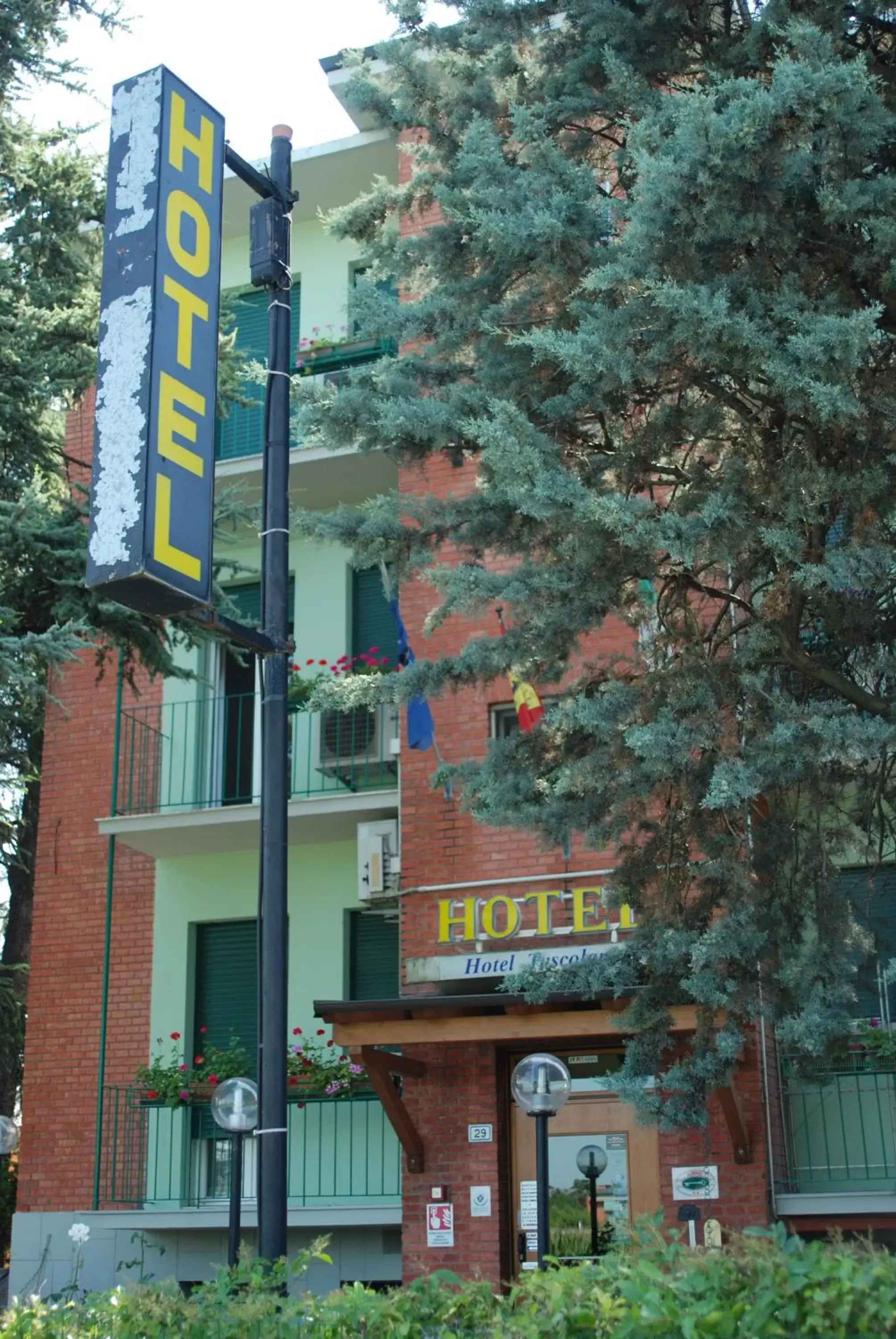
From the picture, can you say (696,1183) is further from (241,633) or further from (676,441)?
(241,633)

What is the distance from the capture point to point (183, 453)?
27.3ft

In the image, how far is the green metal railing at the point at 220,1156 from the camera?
14.5 m

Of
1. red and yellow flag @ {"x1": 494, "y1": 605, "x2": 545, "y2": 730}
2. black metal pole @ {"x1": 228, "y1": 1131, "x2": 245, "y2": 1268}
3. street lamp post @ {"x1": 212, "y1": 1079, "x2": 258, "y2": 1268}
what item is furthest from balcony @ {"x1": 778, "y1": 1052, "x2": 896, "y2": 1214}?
black metal pole @ {"x1": 228, "y1": 1131, "x2": 245, "y2": 1268}

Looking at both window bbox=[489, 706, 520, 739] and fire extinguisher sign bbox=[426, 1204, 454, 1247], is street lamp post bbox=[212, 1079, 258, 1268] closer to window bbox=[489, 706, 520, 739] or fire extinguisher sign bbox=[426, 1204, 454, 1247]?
fire extinguisher sign bbox=[426, 1204, 454, 1247]

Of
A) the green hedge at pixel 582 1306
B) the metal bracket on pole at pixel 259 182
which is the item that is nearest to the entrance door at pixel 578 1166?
the green hedge at pixel 582 1306

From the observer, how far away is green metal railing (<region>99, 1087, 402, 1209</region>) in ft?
47.7

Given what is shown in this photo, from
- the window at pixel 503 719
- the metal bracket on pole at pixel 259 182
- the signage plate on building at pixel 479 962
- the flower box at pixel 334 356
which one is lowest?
the signage plate on building at pixel 479 962

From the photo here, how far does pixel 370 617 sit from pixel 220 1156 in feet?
18.7

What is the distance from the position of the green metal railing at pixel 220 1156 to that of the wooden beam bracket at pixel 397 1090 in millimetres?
997

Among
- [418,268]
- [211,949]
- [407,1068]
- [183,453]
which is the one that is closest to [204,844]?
[211,949]

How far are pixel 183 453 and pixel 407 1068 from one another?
663 cm

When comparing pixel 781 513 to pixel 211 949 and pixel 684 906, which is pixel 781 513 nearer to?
pixel 684 906

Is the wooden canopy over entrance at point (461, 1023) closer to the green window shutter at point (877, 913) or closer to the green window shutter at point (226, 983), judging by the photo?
the green window shutter at point (877, 913)

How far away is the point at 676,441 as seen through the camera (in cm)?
1005
